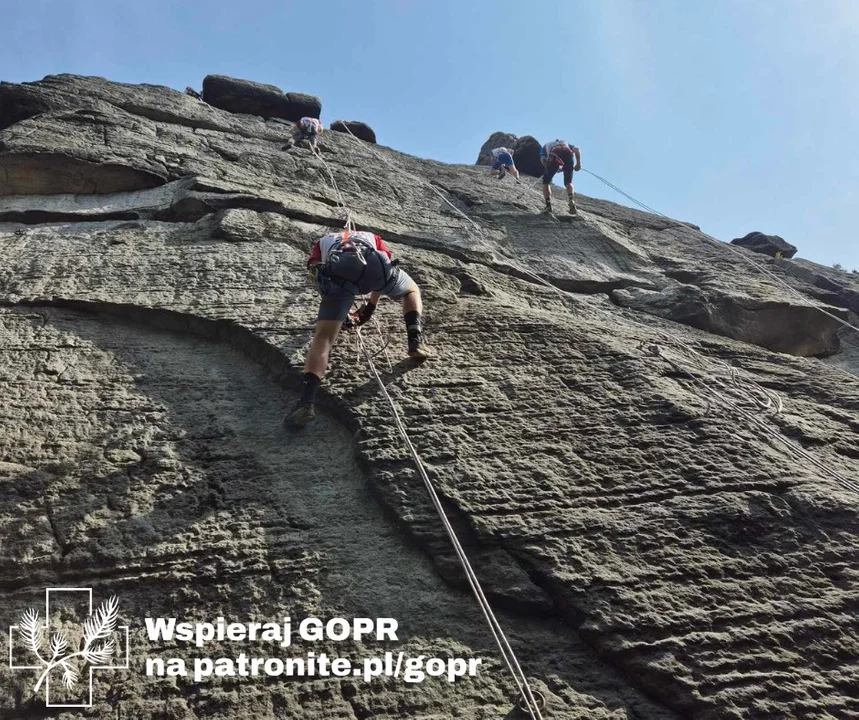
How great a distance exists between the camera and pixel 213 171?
741cm

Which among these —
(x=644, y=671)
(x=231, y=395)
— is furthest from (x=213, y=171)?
(x=644, y=671)

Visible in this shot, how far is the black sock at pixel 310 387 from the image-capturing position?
3684 millimetres

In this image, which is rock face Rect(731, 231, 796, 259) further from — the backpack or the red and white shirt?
the backpack

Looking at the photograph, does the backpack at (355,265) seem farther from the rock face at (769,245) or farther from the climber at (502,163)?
the rock face at (769,245)

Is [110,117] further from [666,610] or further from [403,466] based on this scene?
[666,610]

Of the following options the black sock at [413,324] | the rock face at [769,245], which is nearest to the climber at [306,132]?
the black sock at [413,324]

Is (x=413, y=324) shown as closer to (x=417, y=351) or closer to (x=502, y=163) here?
(x=417, y=351)

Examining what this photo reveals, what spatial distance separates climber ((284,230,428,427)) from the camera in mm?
3701

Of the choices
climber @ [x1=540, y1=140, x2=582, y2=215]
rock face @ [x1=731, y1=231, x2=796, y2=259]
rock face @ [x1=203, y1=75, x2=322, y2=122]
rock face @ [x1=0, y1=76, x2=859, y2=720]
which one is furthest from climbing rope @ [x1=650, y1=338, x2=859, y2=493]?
rock face @ [x1=203, y1=75, x2=322, y2=122]

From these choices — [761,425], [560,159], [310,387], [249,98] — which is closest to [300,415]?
[310,387]

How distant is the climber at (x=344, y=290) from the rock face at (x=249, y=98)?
9.66 metres

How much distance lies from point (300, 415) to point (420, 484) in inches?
36.4

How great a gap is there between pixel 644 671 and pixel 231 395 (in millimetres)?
2928

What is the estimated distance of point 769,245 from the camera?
12.6 meters
